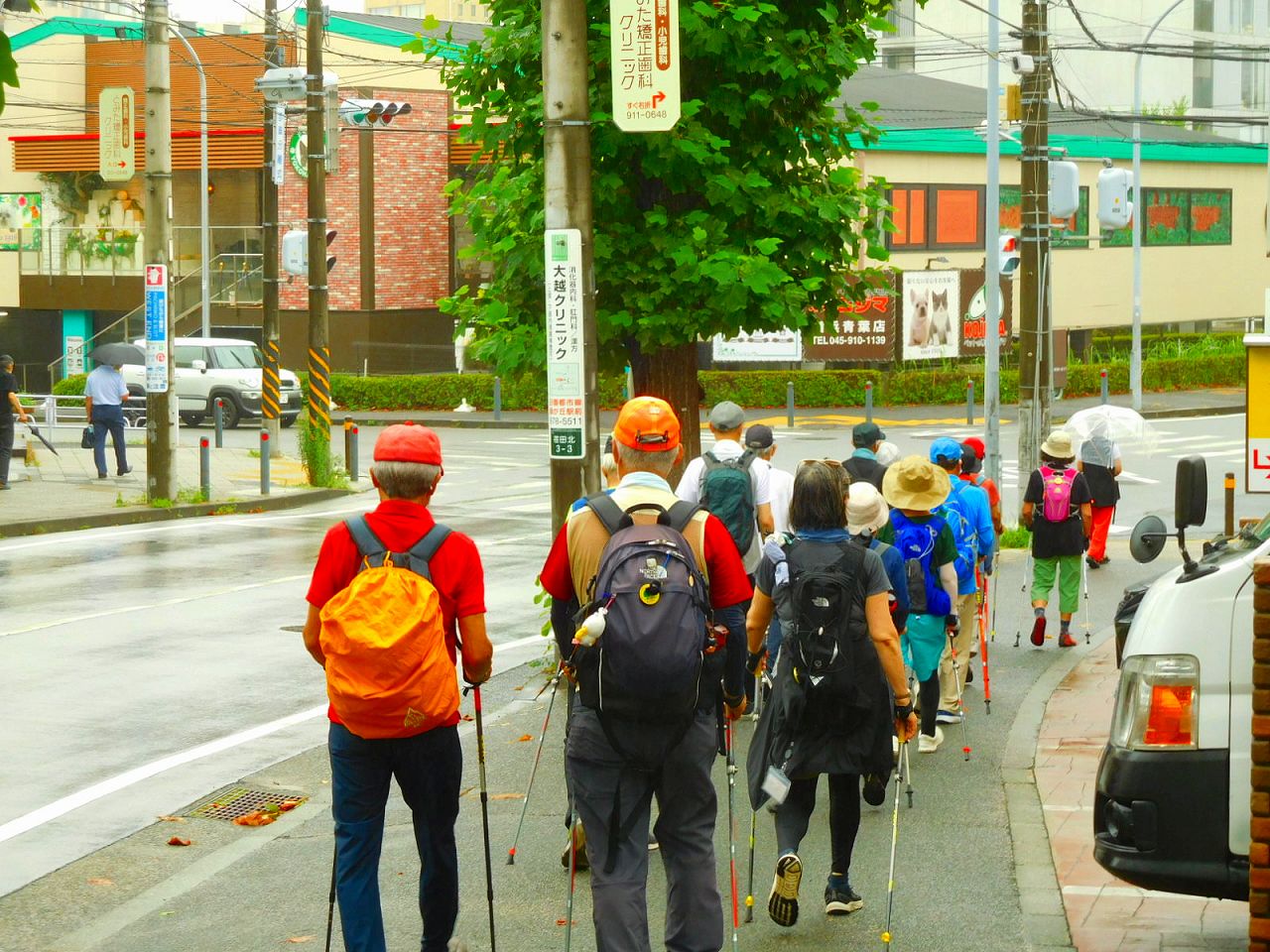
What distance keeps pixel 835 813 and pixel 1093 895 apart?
115 centimetres

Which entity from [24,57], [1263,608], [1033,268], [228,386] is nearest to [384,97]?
[228,386]

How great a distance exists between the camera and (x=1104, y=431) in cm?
1612

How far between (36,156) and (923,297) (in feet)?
87.8

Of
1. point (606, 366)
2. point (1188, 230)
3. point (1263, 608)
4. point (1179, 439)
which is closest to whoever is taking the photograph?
point (1263, 608)

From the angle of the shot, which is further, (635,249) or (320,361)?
(320,361)

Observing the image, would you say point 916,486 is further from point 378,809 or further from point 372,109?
point 372,109

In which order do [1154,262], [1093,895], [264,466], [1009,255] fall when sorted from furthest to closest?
[1154,262]
[1009,255]
[264,466]
[1093,895]

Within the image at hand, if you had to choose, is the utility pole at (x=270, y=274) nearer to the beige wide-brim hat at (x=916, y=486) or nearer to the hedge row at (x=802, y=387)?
the hedge row at (x=802, y=387)

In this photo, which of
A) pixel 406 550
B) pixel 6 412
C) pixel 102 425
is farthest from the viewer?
pixel 102 425

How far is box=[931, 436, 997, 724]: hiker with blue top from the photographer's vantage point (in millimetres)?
9805

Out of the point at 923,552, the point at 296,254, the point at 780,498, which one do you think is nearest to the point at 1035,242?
the point at 780,498

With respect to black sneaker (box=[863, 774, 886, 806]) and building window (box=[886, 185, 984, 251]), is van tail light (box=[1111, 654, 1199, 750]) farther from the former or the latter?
building window (box=[886, 185, 984, 251])

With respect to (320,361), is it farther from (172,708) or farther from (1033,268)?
(172,708)

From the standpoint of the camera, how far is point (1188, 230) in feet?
177
